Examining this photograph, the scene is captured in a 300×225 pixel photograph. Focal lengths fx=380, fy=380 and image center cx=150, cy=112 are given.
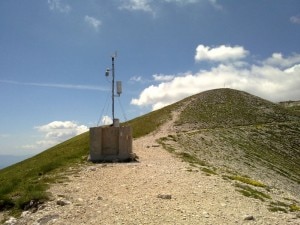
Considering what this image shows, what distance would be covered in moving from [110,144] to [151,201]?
1619 cm

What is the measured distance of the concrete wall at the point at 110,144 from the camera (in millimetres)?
33409

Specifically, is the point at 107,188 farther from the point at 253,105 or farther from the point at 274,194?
the point at 253,105

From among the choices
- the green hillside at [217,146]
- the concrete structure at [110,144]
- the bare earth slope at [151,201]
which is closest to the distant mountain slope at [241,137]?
the green hillside at [217,146]

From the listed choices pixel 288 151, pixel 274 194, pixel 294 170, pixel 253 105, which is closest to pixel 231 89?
pixel 253 105

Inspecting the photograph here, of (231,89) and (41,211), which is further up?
(231,89)

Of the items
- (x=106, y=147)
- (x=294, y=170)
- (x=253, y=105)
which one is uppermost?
(x=253, y=105)

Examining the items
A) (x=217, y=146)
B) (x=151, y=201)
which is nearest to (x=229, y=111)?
(x=217, y=146)

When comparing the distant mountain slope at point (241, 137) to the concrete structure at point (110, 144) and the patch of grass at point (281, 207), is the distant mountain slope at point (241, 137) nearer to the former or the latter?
the concrete structure at point (110, 144)

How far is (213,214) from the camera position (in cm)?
1639

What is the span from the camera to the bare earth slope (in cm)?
1600

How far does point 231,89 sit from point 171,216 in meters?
88.8

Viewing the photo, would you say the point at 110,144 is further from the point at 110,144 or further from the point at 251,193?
the point at 251,193

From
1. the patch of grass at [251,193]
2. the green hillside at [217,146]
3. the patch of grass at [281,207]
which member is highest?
the green hillside at [217,146]

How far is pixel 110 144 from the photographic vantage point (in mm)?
34031
